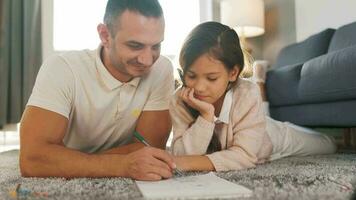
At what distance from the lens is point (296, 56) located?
270cm

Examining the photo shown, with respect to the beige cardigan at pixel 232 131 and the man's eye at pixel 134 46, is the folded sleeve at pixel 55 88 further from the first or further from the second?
the beige cardigan at pixel 232 131

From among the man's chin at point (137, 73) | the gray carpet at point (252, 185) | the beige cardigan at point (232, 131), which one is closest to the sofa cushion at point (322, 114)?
the gray carpet at point (252, 185)

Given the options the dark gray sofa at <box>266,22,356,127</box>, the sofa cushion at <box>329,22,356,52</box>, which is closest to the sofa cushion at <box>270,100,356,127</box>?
the dark gray sofa at <box>266,22,356,127</box>

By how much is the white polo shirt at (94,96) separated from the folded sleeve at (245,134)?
24 cm

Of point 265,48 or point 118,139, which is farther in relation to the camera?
point 265,48

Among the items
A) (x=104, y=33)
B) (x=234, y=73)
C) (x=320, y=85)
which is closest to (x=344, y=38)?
(x=320, y=85)

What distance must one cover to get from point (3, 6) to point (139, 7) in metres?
2.70

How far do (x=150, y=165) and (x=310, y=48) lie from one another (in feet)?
6.44

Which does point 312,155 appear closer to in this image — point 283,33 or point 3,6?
point 283,33

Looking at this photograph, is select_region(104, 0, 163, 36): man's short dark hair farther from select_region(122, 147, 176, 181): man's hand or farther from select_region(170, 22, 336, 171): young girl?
select_region(122, 147, 176, 181): man's hand

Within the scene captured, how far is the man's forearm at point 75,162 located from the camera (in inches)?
37.4

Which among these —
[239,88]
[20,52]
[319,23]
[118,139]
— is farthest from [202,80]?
[20,52]

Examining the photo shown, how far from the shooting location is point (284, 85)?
2.22 m

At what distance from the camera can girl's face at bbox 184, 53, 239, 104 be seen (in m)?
1.06
